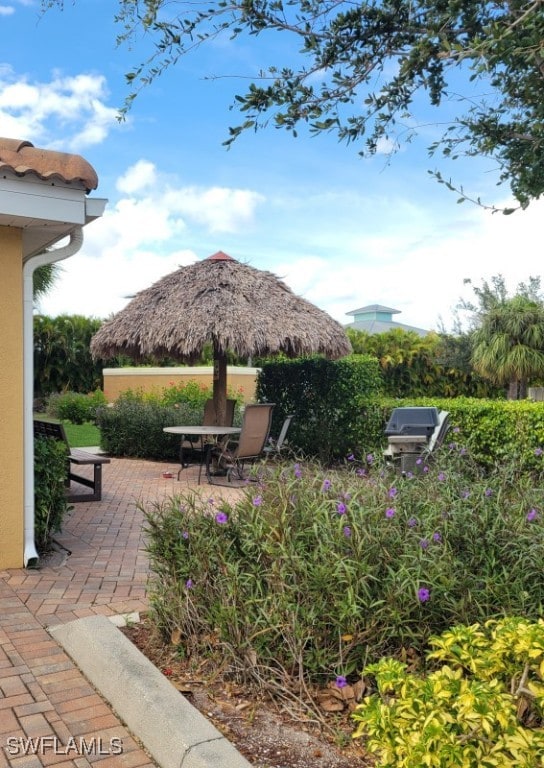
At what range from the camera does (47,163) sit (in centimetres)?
480

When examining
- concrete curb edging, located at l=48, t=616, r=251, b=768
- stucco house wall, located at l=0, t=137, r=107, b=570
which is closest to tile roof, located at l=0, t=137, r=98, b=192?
stucco house wall, located at l=0, t=137, r=107, b=570

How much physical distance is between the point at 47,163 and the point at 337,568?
3493 millimetres

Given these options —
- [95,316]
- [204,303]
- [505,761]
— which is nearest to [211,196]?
[204,303]

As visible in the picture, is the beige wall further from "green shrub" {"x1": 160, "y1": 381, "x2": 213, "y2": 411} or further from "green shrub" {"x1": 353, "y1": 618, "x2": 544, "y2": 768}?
"green shrub" {"x1": 353, "y1": 618, "x2": 544, "y2": 768}

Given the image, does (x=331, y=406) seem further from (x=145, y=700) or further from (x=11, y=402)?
(x=145, y=700)

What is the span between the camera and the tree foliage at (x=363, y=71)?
157 inches

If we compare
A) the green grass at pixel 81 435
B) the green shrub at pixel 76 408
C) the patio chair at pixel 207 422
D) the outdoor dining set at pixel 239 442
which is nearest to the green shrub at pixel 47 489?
the outdoor dining set at pixel 239 442

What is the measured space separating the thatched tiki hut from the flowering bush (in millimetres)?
5779

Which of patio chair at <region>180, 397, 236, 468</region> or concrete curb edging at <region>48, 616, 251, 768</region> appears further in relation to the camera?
patio chair at <region>180, 397, 236, 468</region>

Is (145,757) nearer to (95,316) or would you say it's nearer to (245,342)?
(245,342)

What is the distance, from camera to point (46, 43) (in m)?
5.16

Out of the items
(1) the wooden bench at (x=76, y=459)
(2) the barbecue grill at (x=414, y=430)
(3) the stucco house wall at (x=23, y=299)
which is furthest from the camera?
(2) the barbecue grill at (x=414, y=430)

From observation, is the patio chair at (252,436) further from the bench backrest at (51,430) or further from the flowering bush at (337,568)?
the flowering bush at (337,568)

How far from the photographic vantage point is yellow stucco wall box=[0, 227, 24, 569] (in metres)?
5.05
